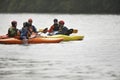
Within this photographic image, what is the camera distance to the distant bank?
15607 cm

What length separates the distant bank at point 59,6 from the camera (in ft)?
512

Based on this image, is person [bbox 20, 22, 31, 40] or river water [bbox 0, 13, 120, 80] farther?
person [bbox 20, 22, 31, 40]

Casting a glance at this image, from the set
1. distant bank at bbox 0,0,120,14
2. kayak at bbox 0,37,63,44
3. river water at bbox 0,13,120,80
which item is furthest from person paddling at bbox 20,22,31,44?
distant bank at bbox 0,0,120,14

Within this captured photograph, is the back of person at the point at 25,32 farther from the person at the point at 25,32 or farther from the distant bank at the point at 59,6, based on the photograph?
the distant bank at the point at 59,6

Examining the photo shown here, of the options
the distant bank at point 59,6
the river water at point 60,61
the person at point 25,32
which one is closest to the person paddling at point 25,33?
the person at point 25,32

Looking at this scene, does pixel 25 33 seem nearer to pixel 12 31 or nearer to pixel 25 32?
pixel 25 32

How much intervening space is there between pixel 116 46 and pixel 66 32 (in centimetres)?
357

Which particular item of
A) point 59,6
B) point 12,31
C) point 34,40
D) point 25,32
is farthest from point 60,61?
point 59,6

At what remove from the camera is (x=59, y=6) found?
160 metres

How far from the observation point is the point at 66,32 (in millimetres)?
35969

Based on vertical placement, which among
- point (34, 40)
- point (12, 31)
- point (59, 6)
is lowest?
point (34, 40)

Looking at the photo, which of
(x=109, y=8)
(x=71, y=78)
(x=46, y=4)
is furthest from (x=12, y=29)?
(x=46, y=4)

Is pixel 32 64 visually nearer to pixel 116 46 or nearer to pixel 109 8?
pixel 116 46

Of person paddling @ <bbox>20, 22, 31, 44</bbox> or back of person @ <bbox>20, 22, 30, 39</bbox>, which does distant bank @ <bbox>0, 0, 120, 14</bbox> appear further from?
back of person @ <bbox>20, 22, 30, 39</bbox>
